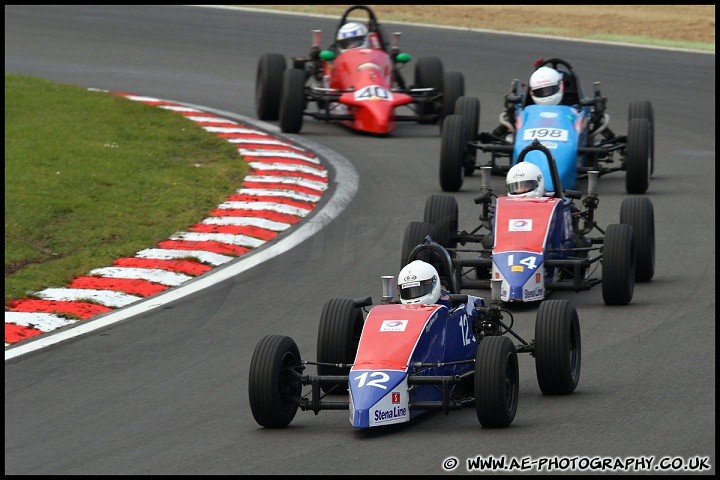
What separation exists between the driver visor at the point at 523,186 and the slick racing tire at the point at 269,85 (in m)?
8.31

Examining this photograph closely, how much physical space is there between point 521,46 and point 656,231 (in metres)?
13.5

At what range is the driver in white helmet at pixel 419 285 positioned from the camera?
1021 cm

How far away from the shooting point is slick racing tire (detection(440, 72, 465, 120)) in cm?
2094

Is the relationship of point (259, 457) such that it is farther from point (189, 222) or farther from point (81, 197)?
point (81, 197)

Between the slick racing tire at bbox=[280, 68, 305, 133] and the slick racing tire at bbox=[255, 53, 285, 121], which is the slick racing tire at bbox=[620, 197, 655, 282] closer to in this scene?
the slick racing tire at bbox=[280, 68, 305, 133]

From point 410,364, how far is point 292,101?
11.4 metres

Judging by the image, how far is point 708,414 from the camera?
382 inches

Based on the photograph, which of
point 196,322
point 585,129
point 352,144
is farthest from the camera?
point 352,144

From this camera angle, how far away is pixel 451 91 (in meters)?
20.9

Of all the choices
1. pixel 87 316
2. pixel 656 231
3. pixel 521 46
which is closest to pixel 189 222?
pixel 87 316

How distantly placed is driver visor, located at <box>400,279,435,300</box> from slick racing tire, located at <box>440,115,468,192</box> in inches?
291

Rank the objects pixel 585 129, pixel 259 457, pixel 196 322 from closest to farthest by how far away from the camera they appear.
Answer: pixel 259 457 → pixel 196 322 → pixel 585 129

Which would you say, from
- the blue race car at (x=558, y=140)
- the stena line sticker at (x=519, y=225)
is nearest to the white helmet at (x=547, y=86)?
the blue race car at (x=558, y=140)

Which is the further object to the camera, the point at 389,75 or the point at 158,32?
the point at 158,32
